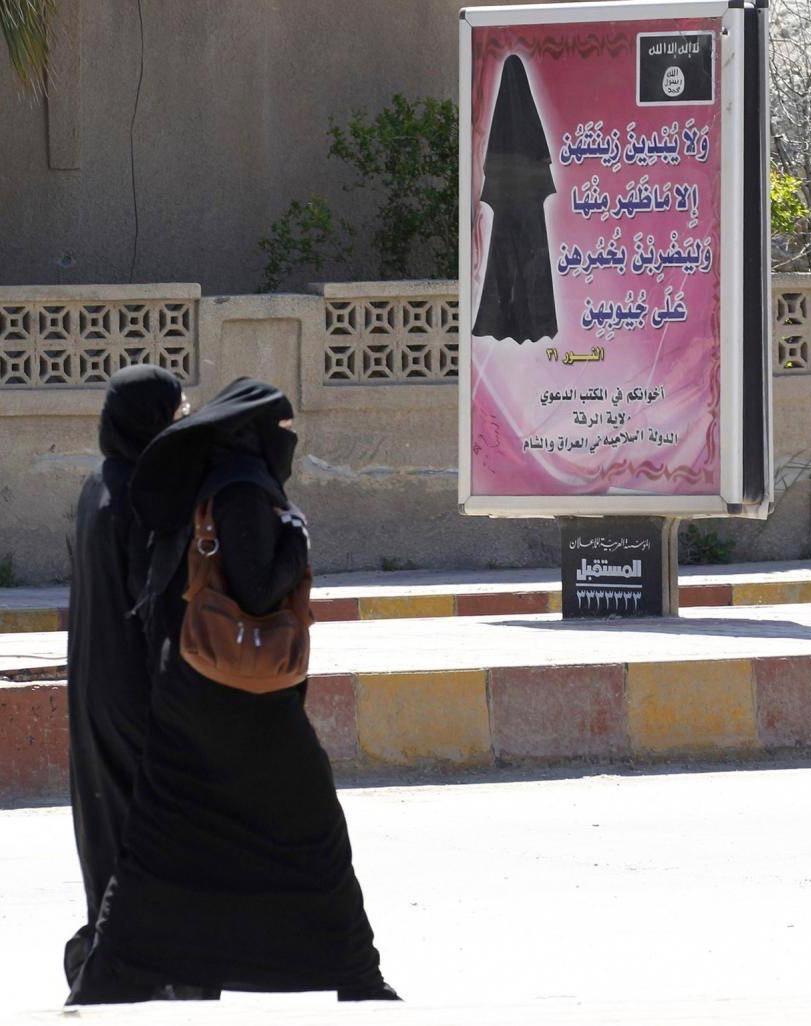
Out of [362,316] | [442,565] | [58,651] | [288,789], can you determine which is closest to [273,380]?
[362,316]

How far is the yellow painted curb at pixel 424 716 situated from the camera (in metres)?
6.44

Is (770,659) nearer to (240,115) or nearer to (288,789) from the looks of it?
(288,789)

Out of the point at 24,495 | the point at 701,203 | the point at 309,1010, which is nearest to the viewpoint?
the point at 309,1010

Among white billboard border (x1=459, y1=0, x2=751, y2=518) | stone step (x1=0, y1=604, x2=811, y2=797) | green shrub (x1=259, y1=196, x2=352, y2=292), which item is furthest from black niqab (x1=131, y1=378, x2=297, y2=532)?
green shrub (x1=259, y1=196, x2=352, y2=292)

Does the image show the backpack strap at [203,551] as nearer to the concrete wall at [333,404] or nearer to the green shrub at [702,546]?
the concrete wall at [333,404]

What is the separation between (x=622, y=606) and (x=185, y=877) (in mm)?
5120

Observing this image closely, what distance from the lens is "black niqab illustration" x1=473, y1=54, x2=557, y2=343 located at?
8227 mm

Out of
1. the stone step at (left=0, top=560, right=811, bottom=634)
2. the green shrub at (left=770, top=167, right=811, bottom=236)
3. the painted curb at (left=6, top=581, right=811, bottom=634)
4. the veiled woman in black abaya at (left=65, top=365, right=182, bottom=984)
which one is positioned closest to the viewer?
the veiled woman in black abaya at (left=65, top=365, right=182, bottom=984)

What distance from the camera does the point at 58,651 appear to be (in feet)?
23.7

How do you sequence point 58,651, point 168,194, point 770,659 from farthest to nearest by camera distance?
point 168,194
point 58,651
point 770,659

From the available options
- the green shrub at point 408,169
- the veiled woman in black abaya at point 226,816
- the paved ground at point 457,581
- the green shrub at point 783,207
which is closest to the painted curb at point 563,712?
the veiled woman in black abaya at point 226,816

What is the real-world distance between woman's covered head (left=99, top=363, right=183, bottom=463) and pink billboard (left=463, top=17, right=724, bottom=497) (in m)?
4.62

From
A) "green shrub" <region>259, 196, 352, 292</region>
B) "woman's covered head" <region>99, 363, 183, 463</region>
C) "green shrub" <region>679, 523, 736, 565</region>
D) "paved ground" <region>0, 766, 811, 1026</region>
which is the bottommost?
"paved ground" <region>0, 766, 811, 1026</region>

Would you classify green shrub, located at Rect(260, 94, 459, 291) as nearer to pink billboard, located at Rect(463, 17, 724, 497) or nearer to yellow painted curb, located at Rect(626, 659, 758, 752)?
pink billboard, located at Rect(463, 17, 724, 497)
